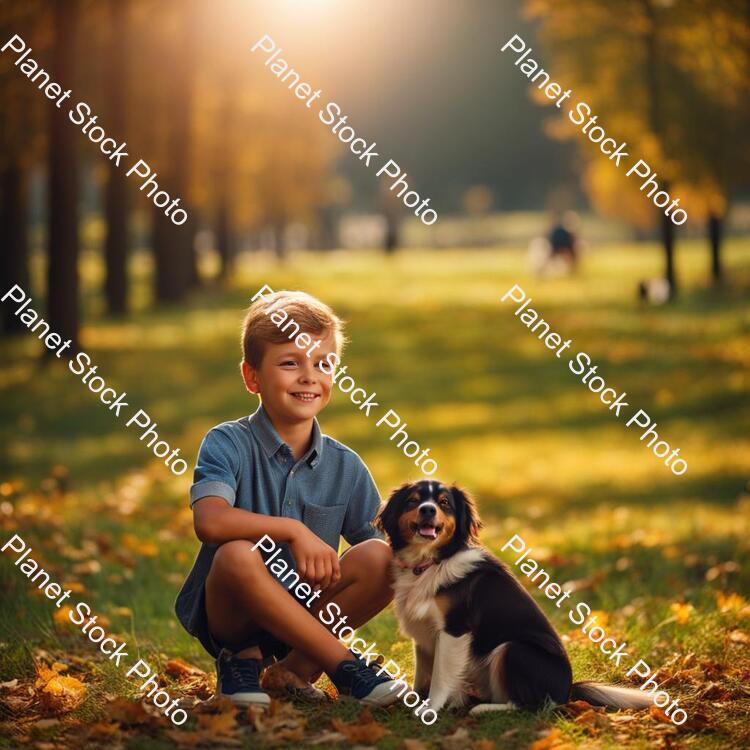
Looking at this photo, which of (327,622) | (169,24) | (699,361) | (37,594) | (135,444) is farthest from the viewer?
(169,24)

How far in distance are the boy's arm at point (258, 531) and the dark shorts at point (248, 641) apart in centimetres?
45

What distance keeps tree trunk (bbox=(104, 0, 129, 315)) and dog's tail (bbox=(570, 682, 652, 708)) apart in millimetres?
21533

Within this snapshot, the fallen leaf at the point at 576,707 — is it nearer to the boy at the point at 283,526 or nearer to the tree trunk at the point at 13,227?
the boy at the point at 283,526

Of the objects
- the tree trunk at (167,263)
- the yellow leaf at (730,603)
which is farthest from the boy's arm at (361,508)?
the tree trunk at (167,263)

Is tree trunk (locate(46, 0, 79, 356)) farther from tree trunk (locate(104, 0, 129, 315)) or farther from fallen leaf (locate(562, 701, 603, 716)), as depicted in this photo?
fallen leaf (locate(562, 701, 603, 716))

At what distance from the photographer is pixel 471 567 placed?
4.52 m

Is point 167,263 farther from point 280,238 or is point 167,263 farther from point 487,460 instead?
point 280,238

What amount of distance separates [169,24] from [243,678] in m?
25.9

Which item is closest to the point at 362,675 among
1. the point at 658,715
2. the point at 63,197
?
the point at 658,715

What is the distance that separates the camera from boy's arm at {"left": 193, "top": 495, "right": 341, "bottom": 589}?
4.53m

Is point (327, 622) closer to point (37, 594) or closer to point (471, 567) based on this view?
point (471, 567)

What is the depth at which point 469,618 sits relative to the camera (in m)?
4.51

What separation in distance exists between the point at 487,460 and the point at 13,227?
15.4 metres

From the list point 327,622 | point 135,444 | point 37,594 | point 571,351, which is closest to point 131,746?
point 327,622
